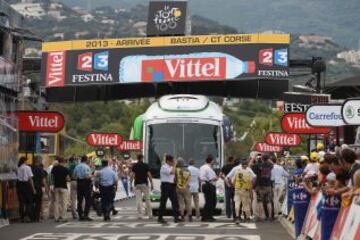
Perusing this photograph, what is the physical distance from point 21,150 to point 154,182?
1349 centimetres

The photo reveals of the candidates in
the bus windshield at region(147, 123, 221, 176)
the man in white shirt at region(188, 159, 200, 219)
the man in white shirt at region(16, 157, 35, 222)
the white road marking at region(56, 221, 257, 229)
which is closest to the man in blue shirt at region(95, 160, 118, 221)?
the white road marking at region(56, 221, 257, 229)

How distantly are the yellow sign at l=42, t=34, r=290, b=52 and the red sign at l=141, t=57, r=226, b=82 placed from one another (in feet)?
2.75

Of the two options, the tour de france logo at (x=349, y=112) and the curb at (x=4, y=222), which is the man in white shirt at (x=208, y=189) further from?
the tour de france logo at (x=349, y=112)

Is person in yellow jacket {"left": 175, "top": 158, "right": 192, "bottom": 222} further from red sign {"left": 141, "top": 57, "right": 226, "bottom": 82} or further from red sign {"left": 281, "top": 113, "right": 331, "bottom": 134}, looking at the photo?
red sign {"left": 141, "top": 57, "right": 226, "bottom": 82}

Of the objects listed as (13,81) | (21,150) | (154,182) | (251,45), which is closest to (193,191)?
(154,182)

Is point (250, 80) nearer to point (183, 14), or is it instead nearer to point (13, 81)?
point (183, 14)

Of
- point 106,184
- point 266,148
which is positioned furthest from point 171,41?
point 106,184

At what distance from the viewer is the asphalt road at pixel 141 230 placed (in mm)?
18581

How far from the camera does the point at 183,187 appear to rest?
24578 millimetres

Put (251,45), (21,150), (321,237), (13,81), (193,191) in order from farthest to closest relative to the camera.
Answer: (251,45)
(21,150)
(13,81)
(193,191)
(321,237)

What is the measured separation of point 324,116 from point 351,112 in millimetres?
4650

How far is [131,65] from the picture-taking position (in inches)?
1694

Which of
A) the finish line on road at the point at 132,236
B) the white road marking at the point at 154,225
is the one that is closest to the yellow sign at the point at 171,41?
the white road marking at the point at 154,225

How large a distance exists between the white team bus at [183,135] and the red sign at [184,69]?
14082 millimetres
